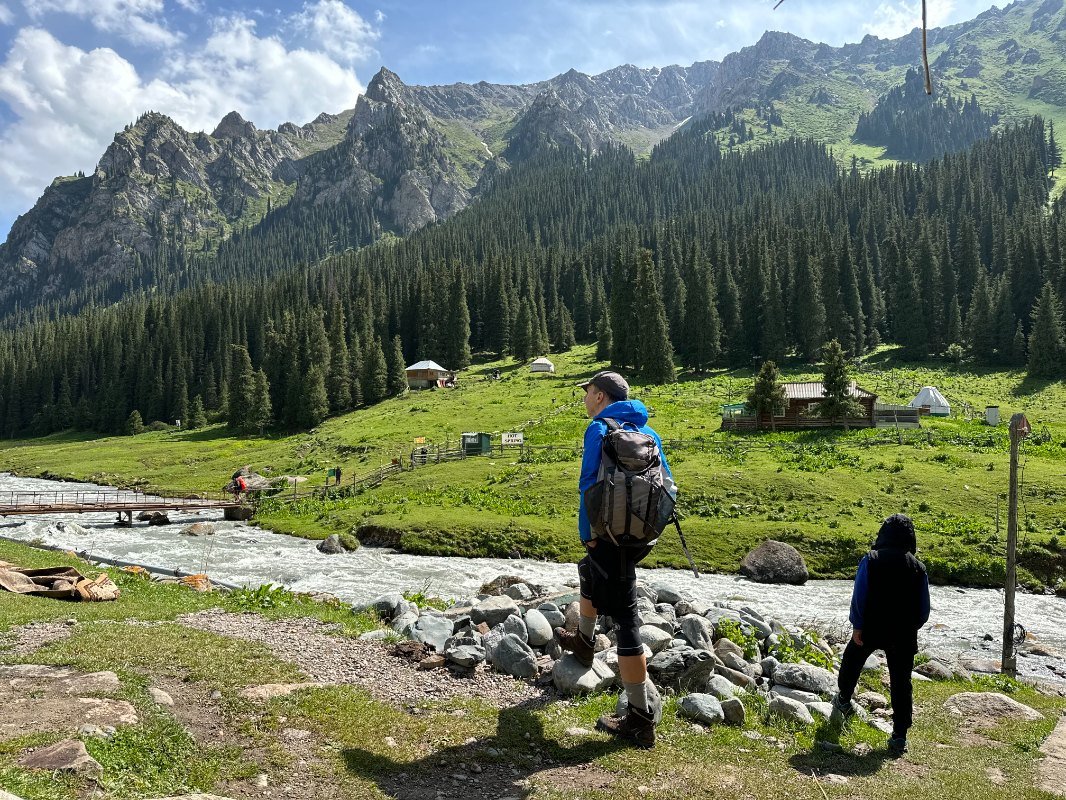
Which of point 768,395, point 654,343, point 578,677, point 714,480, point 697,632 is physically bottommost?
point 714,480

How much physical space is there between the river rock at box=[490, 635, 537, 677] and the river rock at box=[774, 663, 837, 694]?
4.13 metres

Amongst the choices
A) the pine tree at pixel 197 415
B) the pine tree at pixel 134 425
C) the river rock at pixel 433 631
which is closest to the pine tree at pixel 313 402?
the pine tree at pixel 197 415

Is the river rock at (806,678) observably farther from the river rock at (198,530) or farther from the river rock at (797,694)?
the river rock at (198,530)

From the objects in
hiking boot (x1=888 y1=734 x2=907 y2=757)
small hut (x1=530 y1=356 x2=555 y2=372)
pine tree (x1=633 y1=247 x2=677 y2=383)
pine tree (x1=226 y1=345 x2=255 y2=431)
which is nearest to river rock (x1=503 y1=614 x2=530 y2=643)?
hiking boot (x1=888 y1=734 x2=907 y2=757)

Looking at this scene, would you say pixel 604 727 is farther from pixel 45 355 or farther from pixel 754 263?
pixel 45 355

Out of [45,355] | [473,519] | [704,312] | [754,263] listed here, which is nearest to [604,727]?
[473,519]

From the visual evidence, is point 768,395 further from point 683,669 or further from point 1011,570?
point 683,669

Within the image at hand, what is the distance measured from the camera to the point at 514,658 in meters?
→ 9.00

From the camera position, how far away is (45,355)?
14100cm

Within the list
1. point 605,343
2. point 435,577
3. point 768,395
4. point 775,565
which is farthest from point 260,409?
point 775,565

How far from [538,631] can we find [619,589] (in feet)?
13.1

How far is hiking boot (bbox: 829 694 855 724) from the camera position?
326 inches

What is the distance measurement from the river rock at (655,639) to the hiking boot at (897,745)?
10.4 ft

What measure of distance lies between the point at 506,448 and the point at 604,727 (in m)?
45.9
